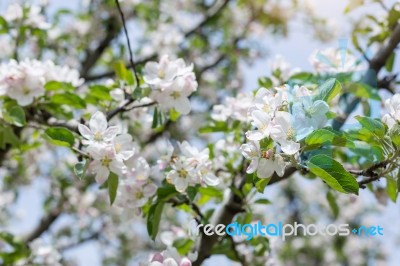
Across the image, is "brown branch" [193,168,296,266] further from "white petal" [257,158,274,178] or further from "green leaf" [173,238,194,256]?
"white petal" [257,158,274,178]

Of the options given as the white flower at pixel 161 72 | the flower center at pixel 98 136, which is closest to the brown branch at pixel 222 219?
the white flower at pixel 161 72

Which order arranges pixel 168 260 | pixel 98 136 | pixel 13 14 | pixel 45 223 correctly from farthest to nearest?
pixel 45 223 → pixel 13 14 → pixel 98 136 → pixel 168 260

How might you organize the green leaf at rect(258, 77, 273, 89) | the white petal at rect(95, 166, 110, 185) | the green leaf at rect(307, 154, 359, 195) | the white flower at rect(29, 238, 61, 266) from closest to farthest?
1. the green leaf at rect(307, 154, 359, 195)
2. the white petal at rect(95, 166, 110, 185)
3. the green leaf at rect(258, 77, 273, 89)
4. the white flower at rect(29, 238, 61, 266)

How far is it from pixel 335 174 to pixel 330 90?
0.19 m

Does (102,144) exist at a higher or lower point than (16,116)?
higher

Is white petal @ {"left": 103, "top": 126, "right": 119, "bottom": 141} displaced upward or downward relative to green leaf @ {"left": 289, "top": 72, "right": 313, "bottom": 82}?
upward

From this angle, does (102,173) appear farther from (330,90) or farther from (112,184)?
(330,90)

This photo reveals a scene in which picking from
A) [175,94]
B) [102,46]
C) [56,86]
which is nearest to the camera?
[175,94]

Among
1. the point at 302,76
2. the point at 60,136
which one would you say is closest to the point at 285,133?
the point at 60,136

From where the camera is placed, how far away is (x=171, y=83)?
1.43m

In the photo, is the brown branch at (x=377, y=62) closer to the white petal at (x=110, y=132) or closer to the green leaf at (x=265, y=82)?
the green leaf at (x=265, y=82)

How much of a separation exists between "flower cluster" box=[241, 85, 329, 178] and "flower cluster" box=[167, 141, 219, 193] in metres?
0.30

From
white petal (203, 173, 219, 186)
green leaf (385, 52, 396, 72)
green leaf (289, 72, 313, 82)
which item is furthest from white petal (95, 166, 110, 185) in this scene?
green leaf (385, 52, 396, 72)

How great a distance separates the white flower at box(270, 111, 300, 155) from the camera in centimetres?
102
